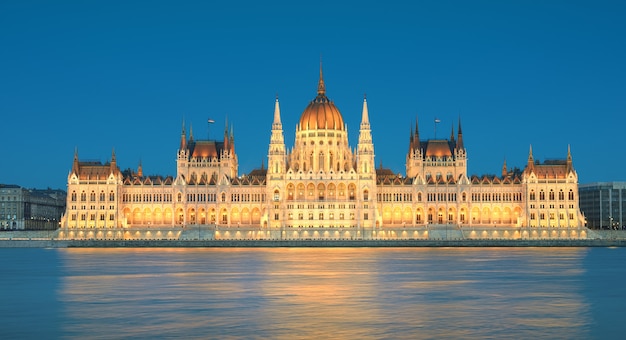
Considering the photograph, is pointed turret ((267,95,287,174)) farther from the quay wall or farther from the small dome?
the quay wall

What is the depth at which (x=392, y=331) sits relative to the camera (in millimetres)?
39219

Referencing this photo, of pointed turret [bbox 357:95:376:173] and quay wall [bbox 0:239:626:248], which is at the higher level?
pointed turret [bbox 357:95:376:173]

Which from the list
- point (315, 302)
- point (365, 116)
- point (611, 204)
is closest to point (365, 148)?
point (365, 116)

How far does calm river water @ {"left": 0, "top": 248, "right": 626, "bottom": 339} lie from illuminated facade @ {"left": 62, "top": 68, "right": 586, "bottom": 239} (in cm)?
7508

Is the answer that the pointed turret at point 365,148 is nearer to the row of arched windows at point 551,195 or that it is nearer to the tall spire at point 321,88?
the tall spire at point 321,88

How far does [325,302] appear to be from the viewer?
160ft

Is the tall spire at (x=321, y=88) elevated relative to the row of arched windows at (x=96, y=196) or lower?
elevated

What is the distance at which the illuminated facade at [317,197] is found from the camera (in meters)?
154

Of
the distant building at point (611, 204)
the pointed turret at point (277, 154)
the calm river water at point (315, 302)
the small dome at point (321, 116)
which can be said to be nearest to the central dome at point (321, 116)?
the small dome at point (321, 116)

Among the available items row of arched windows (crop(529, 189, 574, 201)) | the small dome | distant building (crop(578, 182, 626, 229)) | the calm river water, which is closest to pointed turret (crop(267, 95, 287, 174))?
the small dome

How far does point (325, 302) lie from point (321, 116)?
114 meters

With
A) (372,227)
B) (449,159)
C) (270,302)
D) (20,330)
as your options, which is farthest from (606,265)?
(449,159)

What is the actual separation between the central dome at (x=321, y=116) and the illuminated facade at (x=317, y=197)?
16 cm

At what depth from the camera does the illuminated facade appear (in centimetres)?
15362
